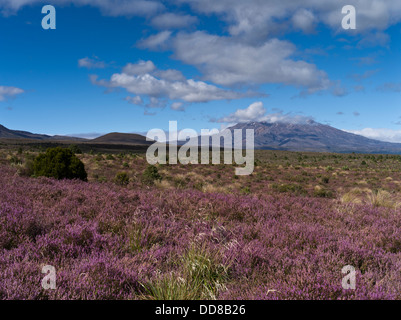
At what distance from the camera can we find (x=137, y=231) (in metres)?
4.10

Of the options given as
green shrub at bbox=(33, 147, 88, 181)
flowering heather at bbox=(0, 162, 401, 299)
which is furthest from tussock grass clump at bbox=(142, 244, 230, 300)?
green shrub at bbox=(33, 147, 88, 181)

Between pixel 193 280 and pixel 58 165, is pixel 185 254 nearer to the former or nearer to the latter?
pixel 193 280

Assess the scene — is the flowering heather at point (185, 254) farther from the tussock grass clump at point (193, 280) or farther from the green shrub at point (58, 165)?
the green shrub at point (58, 165)

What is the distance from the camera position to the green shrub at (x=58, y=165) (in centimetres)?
1198

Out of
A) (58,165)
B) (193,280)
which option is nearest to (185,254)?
(193,280)

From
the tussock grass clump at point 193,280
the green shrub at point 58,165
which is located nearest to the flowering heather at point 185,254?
the tussock grass clump at point 193,280

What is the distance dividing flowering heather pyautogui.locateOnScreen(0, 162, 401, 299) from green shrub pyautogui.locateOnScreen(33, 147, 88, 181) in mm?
6417

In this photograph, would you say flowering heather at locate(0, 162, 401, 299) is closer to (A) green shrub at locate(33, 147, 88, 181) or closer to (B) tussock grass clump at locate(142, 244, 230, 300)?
(B) tussock grass clump at locate(142, 244, 230, 300)

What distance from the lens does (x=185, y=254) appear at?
11.7 ft

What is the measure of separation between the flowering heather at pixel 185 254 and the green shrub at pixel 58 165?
6.42 meters

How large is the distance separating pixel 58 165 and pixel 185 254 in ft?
35.8
